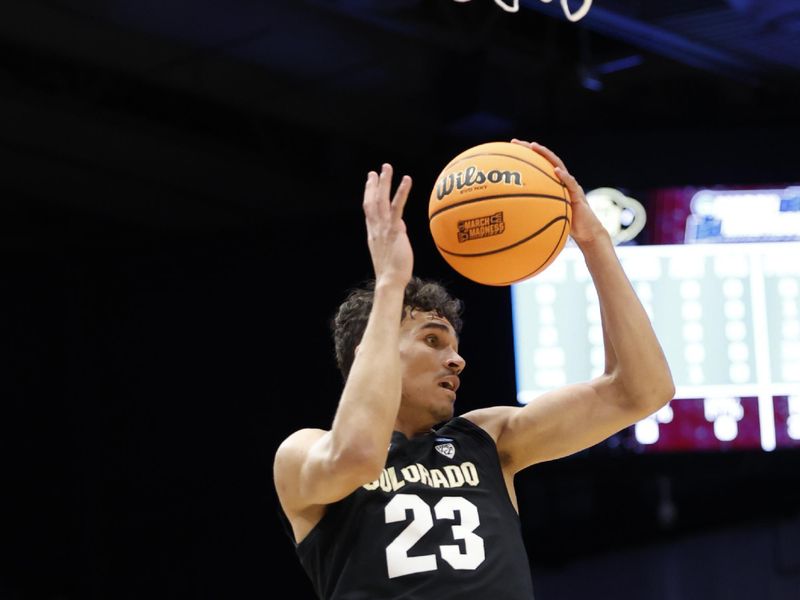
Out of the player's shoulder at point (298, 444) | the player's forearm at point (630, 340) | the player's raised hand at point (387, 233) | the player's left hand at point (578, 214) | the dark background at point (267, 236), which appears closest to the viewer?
the player's raised hand at point (387, 233)

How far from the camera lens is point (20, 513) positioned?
31.9 ft

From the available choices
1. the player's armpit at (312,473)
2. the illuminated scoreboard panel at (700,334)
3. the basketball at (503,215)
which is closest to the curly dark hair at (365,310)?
the basketball at (503,215)

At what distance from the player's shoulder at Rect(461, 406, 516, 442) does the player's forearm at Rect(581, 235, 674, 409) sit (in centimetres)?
31

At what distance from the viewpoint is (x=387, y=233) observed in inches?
110

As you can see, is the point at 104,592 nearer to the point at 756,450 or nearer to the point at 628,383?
the point at 756,450

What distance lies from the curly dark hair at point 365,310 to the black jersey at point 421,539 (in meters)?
0.32

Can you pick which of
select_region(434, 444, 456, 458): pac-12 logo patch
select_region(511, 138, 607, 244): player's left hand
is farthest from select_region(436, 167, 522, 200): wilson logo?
select_region(434, 444, 456, 458): pac-12 logo patch

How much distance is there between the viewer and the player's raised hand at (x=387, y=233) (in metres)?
2.77

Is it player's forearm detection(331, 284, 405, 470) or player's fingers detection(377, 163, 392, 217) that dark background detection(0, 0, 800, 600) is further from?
player's forearm detection(331, 284, 405, 470)

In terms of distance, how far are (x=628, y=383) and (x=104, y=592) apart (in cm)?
706

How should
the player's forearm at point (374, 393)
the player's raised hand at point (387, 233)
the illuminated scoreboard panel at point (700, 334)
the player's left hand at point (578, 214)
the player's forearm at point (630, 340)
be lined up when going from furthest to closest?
the illuminated scoreboard panel at point (700, 334), the player's left hand at point (578, 214), the player's forearm at point (630, 340), the player's raised hand at point (387, 233), the player's forearm at point (374, 393)

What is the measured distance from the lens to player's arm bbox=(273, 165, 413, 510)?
267 cm

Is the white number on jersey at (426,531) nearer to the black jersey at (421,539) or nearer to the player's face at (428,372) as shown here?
the black jersey at (421,539)

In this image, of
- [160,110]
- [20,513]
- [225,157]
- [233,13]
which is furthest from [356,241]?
[20,513]
